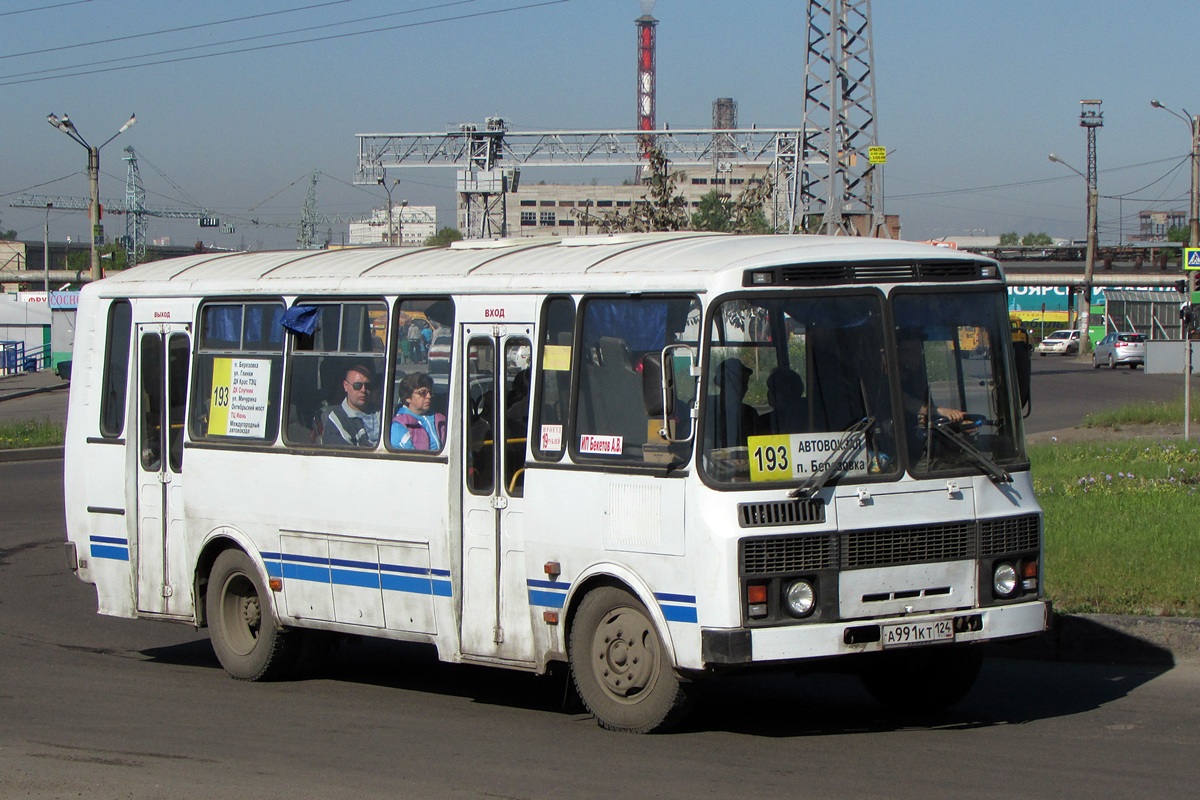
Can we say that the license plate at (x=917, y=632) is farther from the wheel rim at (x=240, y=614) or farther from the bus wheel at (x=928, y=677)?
the wheel rim at (x=240, y=614)

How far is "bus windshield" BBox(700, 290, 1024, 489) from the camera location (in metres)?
6.90

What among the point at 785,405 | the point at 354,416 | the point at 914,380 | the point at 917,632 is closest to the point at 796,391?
the point at 785,405

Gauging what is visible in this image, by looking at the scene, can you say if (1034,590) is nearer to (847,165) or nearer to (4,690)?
(4,690)

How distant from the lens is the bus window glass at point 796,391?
22.6 feet

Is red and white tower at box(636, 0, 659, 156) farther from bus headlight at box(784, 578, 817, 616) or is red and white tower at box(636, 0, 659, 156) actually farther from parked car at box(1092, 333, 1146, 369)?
bus headlight at box(784, 578, 817, 616)

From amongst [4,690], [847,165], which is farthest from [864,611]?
[847,165]

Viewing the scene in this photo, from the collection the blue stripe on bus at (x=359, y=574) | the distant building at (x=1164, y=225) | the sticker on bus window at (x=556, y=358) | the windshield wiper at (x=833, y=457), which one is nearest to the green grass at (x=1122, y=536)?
the windshield wiper at (x=833, y=457)

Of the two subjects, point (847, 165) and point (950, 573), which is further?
point (847, 165)

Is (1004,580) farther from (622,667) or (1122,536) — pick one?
(1122,536)

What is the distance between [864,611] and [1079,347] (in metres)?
70.1

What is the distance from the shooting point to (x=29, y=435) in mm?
28094

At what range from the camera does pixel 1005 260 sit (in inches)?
4318

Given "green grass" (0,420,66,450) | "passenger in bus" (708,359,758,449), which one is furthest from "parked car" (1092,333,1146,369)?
"passenger in bus" (708,359,758,449)

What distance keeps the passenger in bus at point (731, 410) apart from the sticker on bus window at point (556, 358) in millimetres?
1066
